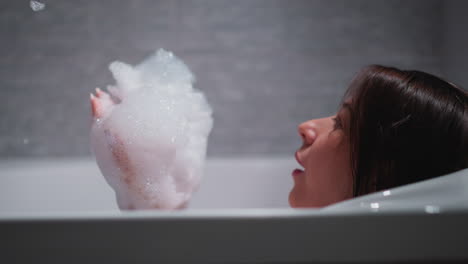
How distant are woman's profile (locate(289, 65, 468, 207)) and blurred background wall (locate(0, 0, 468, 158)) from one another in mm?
920

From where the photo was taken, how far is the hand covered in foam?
28.0 inches

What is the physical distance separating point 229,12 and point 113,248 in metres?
1.41

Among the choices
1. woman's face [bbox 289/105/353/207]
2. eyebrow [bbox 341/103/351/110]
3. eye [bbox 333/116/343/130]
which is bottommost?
woman's face [bbox 289/105/353/207]

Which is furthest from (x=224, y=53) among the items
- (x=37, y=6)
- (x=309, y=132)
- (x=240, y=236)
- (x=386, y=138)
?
(x=240, y=236)

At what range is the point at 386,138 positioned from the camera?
2.25ft

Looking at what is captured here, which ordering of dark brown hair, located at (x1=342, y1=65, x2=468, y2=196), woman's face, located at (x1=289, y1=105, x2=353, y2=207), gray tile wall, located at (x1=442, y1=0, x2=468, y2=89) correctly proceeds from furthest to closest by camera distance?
gray tile wall, located at (x1=442, y1=0, x2=468, y2=89)
woman's face, located at (x1=289, y1=105, x2=353, y2=207)
dark brown hair, located at (x1=342, y1=65, x2=468, y2=196)

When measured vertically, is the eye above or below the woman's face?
above

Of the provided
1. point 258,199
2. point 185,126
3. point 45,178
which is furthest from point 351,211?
point 45,178

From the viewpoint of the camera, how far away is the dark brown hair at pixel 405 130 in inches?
26.1

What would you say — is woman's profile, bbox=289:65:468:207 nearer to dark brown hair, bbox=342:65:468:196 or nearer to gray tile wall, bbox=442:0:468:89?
dark brown hair, bbox=342:65:468:196

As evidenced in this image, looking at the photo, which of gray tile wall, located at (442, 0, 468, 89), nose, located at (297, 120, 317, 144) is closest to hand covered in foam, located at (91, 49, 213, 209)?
nose, located at (297, 120, 317, 144)

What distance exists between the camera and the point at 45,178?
136 cm

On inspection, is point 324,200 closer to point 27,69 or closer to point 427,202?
point 427,202

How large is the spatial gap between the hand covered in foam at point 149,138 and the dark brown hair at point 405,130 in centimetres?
33
